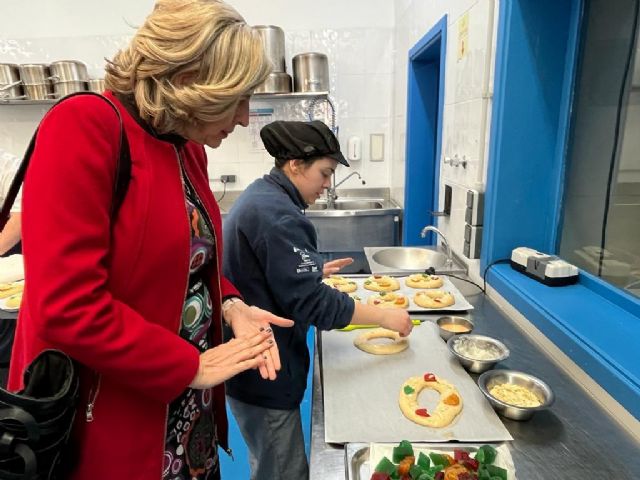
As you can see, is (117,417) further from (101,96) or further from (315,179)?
(315,179)

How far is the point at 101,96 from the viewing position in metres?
0.67

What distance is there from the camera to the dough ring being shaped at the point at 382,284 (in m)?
1.72

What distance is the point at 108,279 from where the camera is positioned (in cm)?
68

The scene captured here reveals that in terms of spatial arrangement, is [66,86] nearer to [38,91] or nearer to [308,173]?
[38,91]

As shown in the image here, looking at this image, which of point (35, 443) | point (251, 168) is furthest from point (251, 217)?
point (251, 168)

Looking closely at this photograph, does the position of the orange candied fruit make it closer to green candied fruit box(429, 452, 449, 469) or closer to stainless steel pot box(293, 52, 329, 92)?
green candied fruit box(429, 452, 449, 469)

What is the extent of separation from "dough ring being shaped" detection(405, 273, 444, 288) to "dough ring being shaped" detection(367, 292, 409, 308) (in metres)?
0.11

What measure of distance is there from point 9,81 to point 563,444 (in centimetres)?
400

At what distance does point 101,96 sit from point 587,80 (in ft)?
4.88

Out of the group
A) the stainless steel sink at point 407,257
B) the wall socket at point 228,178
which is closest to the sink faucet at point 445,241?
the stainless steel sink at point 407,257

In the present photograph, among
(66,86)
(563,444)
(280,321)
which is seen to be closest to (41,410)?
(280,321)

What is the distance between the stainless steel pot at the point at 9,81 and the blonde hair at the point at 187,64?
3269 millimetres

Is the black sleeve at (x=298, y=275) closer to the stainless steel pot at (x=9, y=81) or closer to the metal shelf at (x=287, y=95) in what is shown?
the metal shelf at (x=287, y=95)

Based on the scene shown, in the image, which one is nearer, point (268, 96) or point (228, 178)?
point (268, 96)
